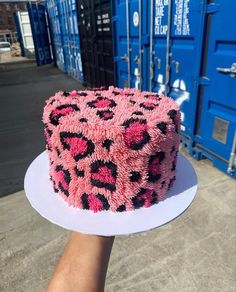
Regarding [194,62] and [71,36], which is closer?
[194,62]

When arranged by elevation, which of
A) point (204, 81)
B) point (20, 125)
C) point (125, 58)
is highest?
point (125, 58)

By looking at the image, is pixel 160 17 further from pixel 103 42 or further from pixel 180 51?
pixel 103 42

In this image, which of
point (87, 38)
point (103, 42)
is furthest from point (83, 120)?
point (87, 38)

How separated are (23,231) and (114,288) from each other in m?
0.96

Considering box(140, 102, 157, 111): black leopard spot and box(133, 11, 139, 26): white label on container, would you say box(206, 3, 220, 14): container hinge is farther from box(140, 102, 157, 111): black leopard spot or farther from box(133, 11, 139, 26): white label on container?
box(140, 102, 157, 111): black leopard spot

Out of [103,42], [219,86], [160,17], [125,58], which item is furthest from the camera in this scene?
[103,42]

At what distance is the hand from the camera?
773mm

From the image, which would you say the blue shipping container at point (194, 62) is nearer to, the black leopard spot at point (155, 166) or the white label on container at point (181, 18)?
the white label on container at point (181, 18)

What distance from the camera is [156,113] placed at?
2.85 feet

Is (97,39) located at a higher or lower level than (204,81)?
higher

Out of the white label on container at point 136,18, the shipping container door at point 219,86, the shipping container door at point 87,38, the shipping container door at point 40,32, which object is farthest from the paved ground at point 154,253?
the shipping container door at point 40,32

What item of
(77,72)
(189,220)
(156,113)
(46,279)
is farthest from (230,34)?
(77,72)

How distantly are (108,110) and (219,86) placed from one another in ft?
6.83

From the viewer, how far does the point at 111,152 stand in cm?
79
